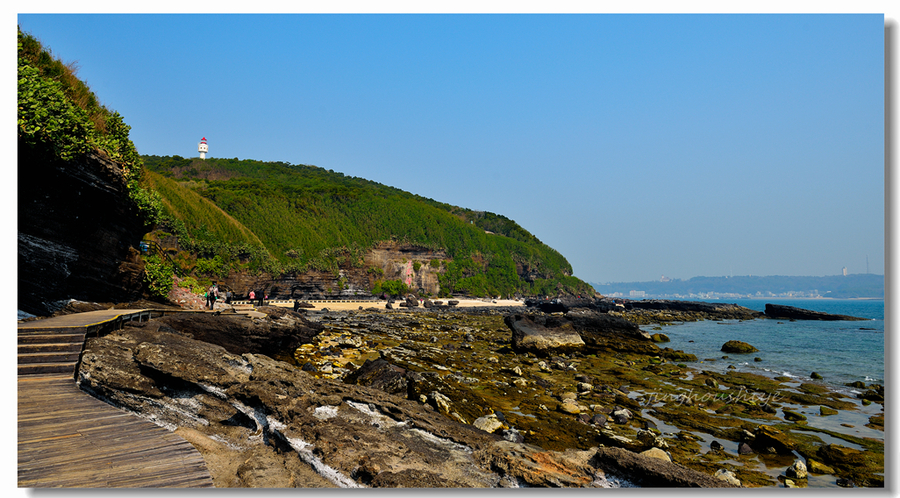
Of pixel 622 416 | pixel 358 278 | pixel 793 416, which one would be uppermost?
pixel 622 416

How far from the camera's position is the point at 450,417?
8.48 meters

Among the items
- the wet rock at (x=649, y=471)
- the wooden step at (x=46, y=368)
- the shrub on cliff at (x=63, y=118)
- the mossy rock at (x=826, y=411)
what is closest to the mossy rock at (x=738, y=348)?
the mossy rock at (x=826, y=411)

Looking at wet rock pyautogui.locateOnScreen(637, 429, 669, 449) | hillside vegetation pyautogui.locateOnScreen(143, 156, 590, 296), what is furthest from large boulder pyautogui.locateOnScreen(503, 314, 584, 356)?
hillside vegetation pyautogui.locateOnScreen(143, 156, 590, 296)

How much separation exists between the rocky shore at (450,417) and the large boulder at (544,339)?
141 inches

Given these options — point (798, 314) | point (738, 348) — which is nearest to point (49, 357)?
point (738, 348)

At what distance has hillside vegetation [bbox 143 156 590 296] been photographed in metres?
63.3

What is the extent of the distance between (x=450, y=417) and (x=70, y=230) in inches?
499

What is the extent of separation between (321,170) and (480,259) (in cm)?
8582

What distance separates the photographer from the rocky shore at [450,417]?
4727 mm

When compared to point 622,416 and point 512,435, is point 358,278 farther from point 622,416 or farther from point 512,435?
point 512,435

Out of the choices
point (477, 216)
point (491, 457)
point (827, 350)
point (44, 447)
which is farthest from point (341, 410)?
point (477, 216)

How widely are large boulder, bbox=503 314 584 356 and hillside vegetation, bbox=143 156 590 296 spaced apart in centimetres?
4963

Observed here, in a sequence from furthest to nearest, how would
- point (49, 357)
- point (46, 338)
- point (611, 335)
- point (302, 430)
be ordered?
1. point (611, 335)
2. point (46, 338)
3. point (49, 357)
4. point (302, 430)

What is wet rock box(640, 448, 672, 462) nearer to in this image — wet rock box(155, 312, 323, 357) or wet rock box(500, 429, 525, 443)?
wet rock box(500, 429, 525, 443)
